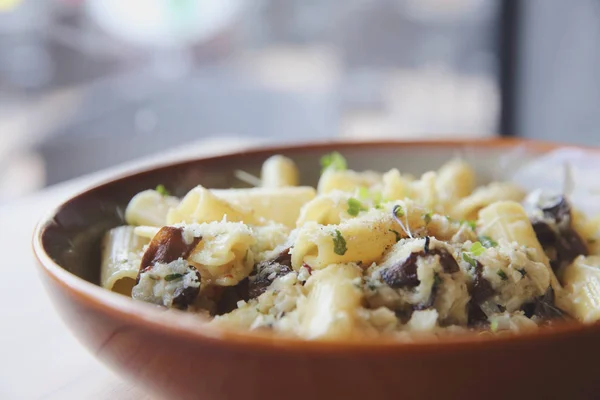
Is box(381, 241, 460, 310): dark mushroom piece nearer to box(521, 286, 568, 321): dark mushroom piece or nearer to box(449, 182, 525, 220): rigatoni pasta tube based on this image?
box(521, 286, 568, 321): dark mushroom piece

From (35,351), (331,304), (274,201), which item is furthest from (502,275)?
(35,351)

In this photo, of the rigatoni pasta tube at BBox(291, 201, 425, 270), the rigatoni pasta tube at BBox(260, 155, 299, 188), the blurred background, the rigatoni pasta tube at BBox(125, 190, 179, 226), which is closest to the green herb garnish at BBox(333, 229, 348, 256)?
the rigatoni pasta tube at BBox(291, 201, 425, 270)

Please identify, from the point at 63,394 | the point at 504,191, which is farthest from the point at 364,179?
the point at 63,394

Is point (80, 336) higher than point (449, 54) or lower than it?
higher

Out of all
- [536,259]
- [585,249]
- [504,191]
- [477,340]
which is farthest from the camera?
[504,191]

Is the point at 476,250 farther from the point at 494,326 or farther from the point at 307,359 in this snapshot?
the point at 307,359

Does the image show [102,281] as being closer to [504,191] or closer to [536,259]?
[536,259]

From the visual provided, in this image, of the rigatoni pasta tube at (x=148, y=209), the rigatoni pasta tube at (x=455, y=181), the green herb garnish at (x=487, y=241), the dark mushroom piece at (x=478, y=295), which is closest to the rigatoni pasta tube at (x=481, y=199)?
the rigatoni pasta tube at (x=455, y=181)
